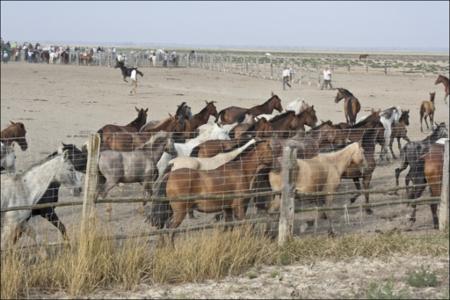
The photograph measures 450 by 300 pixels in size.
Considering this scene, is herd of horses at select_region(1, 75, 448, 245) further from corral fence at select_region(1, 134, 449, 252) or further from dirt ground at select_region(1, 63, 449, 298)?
dirt ground at select_region(1, 63, 449, 298)

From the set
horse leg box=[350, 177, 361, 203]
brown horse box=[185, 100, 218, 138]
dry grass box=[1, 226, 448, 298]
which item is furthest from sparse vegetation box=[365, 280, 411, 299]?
brown horse box=[185, 100, 218, 138]

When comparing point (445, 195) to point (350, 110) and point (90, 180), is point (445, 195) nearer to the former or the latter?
point (90, 180)

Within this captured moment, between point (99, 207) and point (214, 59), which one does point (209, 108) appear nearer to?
point (99, 207)

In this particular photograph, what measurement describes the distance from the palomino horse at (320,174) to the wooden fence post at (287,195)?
1.22 m

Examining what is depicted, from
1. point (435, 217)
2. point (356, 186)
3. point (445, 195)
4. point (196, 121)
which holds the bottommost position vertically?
point (435, 217)

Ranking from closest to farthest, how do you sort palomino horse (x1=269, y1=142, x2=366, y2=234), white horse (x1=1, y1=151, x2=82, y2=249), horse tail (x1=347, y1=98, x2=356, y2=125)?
white horse (x1=1, y1=151, x2=82, y2=249) → palomino horse (x1=269, y1=142, x2=366, y2=234) → horse tail (x1=347, y1=98, x2=356, y2=125)

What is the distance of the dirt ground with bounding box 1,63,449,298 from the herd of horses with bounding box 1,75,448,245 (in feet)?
1.81

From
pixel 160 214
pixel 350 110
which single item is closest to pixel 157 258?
pixel 160 214

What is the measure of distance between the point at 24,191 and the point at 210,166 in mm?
2992

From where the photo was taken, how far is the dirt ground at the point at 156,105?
969cm

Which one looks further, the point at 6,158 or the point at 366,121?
the point at 366,121

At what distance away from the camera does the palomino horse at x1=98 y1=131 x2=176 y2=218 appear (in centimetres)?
1034

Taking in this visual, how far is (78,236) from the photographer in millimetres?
6684

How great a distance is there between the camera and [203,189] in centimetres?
827
